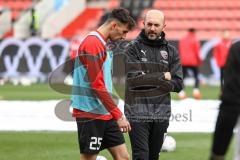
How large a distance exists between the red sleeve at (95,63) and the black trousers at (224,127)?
212cm

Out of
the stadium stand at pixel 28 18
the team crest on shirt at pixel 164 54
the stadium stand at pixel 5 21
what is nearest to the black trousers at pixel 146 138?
the team crest on shirt at pixel 164 54

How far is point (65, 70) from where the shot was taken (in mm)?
11922

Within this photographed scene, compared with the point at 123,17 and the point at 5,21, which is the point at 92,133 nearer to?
the point at 123,17

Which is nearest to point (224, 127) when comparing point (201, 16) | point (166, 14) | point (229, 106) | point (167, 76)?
point (229, 106)

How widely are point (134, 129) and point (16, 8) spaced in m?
34.5

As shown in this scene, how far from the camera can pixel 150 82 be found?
357 inches

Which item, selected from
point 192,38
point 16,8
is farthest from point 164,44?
point 16,8

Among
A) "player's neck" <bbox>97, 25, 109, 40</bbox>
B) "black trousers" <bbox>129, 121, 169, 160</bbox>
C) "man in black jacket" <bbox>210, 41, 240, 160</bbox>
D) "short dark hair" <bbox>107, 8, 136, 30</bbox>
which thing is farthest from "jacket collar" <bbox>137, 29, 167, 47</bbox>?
"man in black jacket" <bbox>210, 41, 240, 160</bbox>

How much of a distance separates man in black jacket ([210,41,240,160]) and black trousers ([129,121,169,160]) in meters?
2.51

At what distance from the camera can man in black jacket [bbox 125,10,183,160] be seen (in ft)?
29.5

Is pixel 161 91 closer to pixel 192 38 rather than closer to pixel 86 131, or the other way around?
pixel 86 131

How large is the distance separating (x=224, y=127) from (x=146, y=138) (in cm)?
270

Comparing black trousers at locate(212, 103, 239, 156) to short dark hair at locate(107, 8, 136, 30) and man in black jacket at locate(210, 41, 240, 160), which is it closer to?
man in black jacket at locate(210, 41, 240, 160)

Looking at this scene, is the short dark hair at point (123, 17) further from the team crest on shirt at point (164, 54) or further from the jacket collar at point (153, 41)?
the team crest on shirt at point (164, 54)
